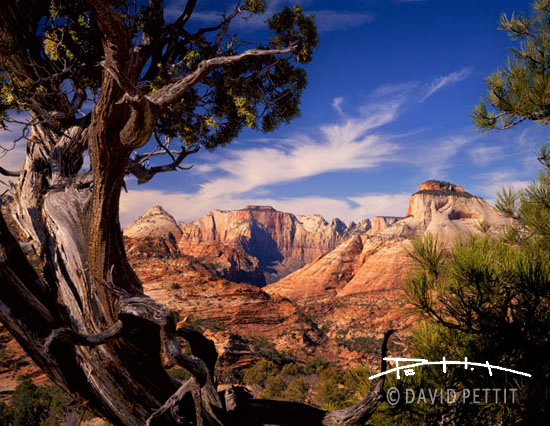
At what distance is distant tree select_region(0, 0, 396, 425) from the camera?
2.14m

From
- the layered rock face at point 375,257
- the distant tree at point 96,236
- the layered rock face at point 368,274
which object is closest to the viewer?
the distant tree at point 96,236

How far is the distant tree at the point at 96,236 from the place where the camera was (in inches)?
84.1

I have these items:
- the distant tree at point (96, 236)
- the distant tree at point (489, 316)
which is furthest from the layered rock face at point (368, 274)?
the distant tree at point (96, 236)

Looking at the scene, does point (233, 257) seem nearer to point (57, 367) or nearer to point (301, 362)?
point (301, 362)

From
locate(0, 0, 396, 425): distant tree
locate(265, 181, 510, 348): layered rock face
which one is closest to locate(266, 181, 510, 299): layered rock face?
locate(265, 181, 510, 348): layered rock face

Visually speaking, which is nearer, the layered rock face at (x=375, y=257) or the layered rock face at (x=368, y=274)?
the layered rock face at (x=368, y=274)

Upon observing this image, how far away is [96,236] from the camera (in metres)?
2.72

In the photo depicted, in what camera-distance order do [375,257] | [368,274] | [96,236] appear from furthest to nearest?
[375,257]
[368,274]
[96,236]

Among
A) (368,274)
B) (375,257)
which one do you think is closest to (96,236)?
(368,274)

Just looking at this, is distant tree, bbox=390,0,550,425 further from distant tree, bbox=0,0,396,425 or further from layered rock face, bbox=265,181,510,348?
layered rock face, bbox=265,181,510,348

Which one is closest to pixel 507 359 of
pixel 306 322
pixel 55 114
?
pixel 55 114

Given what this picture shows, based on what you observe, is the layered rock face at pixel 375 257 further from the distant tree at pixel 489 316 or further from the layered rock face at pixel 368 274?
the distant tree at pixel 489 316

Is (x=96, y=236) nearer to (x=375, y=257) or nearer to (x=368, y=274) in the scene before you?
(x=368, y=274)

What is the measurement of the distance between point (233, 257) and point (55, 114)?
11158cm
